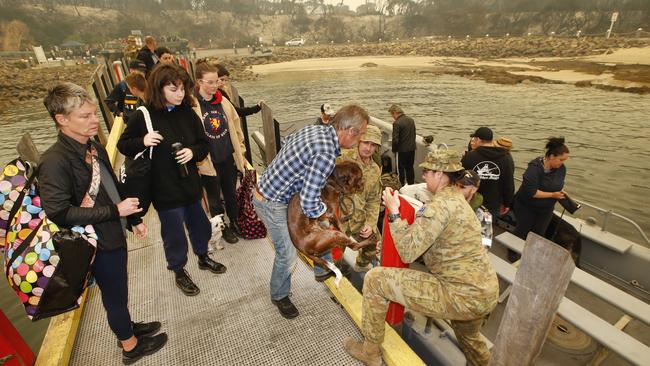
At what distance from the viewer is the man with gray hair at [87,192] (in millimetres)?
1874

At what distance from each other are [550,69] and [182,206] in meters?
43.2

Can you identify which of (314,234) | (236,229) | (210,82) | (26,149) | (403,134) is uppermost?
(210,82)

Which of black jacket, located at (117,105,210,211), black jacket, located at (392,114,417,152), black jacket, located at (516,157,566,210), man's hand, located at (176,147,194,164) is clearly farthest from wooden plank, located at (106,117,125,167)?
black jacket, located at (516,157,566,210)

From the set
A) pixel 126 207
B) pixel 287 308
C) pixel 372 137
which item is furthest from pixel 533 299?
pixel 126 207

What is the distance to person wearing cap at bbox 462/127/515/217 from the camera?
4.38m

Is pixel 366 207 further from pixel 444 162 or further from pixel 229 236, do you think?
pixel 229 236

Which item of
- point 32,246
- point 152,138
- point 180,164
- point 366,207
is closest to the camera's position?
point 32,246

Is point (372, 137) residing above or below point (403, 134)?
above

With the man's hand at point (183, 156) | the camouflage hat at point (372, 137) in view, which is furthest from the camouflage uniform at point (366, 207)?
the man's hand at point (183, 156)

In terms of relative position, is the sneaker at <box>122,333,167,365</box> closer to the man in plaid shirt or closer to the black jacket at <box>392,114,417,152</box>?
the man in plaid shirt

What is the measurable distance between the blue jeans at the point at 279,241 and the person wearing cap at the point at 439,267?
787mm

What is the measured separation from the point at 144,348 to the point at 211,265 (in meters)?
1.13

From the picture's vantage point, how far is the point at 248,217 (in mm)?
4215

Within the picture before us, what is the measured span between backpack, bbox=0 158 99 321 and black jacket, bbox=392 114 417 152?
6.12 metres
